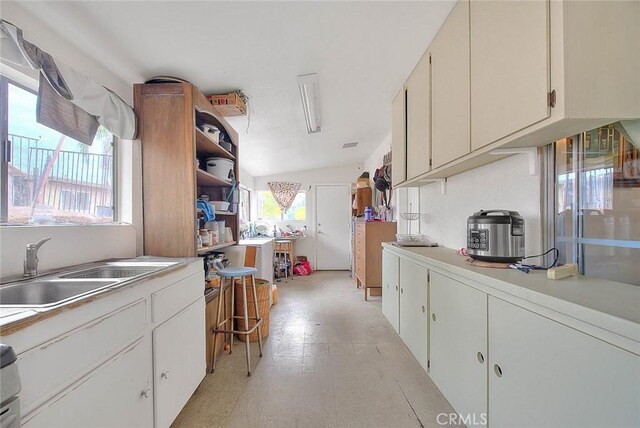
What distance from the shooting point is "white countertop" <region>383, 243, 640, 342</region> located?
64cm

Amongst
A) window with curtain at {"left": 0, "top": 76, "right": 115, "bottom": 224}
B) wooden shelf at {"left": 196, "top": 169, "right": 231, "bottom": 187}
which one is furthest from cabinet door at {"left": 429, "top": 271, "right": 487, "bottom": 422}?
window with curtain at {"left": 0, "top": 76, "right": 115, "bottom": 224}

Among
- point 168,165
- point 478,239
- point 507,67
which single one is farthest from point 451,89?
point 168,165

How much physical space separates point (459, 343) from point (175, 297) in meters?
1.54

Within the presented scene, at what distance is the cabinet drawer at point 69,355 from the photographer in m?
0.68

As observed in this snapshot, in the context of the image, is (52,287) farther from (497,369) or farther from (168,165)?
(497,369)

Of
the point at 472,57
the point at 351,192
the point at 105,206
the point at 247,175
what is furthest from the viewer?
the point at 351,192

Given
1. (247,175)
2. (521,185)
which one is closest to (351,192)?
(247,175)

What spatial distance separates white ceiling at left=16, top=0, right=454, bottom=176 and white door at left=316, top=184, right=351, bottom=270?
10.8ft

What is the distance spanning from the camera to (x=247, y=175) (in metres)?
5.32

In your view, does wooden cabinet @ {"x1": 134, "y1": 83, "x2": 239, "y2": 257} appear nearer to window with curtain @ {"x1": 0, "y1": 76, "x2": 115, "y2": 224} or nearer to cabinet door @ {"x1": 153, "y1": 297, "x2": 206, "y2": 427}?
window with curtain @ {"x1": 0, "y1": 76, "x2": 115, "y2": 224}

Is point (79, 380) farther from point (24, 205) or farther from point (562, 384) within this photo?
point (562, 384)

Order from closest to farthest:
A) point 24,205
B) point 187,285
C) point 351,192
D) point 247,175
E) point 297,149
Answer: point 24,205, point 187,285, point 297,149, point 247,175, point 351,192

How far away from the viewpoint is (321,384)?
1.80 m

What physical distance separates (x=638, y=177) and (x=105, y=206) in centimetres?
274
